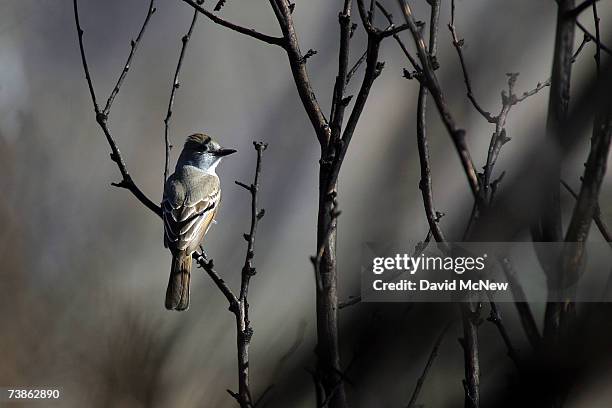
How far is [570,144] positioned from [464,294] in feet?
1.33

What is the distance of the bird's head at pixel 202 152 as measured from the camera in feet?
6.11

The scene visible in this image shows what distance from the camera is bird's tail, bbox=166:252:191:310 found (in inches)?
65.2

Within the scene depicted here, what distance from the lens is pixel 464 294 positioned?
95 centimetres

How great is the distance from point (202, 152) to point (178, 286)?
1.47 feet

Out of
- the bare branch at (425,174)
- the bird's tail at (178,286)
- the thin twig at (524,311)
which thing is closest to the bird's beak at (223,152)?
the bird's tail at (178,286)

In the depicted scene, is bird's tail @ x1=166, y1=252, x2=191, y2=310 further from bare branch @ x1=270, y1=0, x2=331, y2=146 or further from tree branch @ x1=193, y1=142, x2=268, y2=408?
bare branch @ x1=270, y1=0, x2=331, y2=146

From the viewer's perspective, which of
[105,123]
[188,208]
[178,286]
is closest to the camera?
[105,123]

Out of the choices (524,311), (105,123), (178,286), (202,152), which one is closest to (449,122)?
(524,311)

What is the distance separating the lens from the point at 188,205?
1.84m

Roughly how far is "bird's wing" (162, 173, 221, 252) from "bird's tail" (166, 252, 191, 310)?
0.03m

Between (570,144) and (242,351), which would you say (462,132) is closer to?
(570,144)

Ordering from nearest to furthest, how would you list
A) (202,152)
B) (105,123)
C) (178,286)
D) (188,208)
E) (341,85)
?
(341,85), (105,123), (178,286), (188,208), (202,152)

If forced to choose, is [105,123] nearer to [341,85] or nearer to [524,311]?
[341,85]

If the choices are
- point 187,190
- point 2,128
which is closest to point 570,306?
point 187,190
